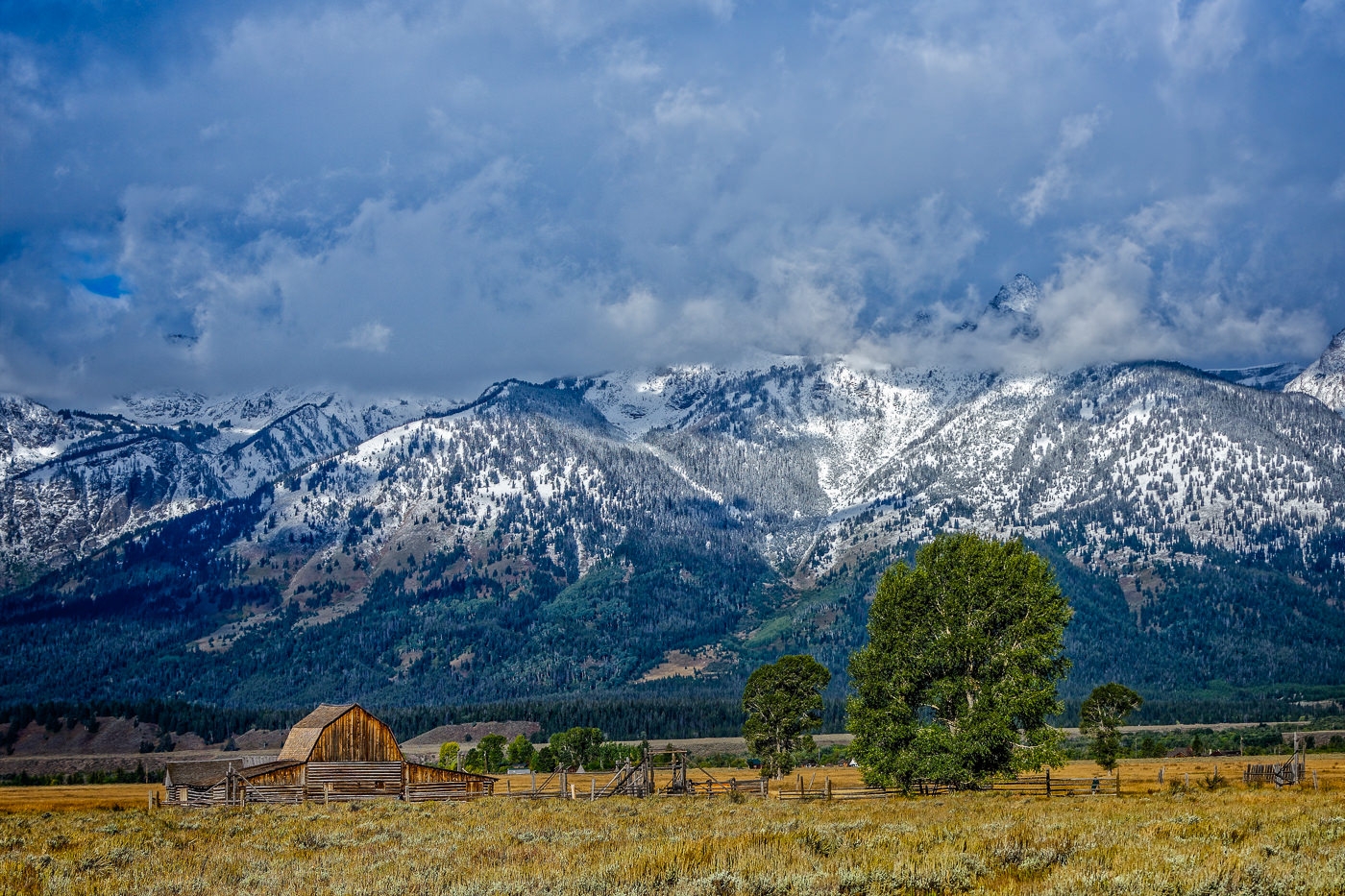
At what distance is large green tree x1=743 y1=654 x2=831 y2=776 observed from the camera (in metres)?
90.6

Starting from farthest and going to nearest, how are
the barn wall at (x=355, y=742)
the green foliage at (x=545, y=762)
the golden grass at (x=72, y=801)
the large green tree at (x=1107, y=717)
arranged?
the green foliage at (x=545, y=762)
the large green tree at (x=1107, y=717)
the barn wall at (x=355, y=742)
the golden grass at (x=72, y=801)

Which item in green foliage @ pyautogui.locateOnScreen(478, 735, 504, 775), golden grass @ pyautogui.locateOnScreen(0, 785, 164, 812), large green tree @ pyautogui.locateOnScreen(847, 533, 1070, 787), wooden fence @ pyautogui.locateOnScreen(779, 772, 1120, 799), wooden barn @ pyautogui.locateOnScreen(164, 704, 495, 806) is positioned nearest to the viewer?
large green tree @ pyautogui.locateOnScreen(847, 533, 1070, 787)

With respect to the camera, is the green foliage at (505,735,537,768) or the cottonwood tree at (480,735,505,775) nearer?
the cottonwood tree at (480,735,505,775)

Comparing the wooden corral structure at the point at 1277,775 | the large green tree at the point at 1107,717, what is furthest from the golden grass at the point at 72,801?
the large green tree at the point at 1107,717

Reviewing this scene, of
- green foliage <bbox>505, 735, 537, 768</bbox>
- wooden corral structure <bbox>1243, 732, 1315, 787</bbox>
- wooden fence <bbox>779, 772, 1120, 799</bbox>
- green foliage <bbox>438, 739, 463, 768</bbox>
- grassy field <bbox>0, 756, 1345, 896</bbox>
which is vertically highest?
grassy field <bbox>0, 756, 1345, 896</bbox>

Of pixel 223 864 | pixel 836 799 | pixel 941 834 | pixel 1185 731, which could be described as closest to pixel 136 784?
pixel 836 799

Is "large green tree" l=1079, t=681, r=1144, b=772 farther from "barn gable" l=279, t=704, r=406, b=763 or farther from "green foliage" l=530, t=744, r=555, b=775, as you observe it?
"green foliage" l=530, t=744, r=555, b=775

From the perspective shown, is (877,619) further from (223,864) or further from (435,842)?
(223,864)

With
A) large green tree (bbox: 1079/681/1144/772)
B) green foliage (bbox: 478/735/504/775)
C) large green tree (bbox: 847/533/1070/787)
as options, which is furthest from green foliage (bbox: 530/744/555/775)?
large green tree (bbox: 847/533/1070/787)

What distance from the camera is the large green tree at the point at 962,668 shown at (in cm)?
4231

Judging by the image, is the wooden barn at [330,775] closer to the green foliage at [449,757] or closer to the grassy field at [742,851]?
the grassy field at [742,851]

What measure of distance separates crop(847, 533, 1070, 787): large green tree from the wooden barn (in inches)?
1002

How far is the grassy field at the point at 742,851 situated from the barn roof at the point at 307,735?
3005 centimetres

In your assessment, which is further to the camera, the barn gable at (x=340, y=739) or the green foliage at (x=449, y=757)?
the green foliage at (x=449, y=757)
